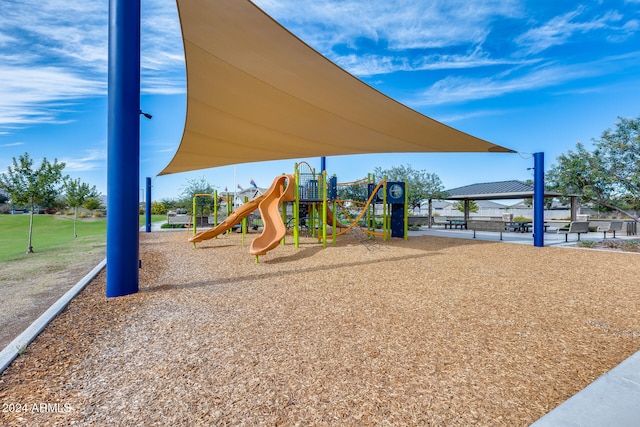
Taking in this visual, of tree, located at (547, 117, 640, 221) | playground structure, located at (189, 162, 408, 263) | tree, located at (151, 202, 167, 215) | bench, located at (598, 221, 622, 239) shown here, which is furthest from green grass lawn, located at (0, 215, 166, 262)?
tree, located at (151, 202, 167, 215)

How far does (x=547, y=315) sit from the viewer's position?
3.10m

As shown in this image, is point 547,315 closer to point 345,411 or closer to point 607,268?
point 345,411

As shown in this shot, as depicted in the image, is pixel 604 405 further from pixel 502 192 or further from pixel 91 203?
pixel 91 203

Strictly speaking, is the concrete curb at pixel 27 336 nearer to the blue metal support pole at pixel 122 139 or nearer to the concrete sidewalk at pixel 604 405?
the blue metal support pole at pixel 122 139

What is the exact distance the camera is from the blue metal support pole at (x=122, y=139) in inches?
142

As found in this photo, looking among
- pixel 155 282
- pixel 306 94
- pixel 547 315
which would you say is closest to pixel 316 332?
pixel 547 315

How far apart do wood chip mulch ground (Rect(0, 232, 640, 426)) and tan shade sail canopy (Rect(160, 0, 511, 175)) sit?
333 centimetres

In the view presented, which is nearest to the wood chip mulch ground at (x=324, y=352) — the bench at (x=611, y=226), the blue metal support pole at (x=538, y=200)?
the blue metal support pole at (x=538, y=200)

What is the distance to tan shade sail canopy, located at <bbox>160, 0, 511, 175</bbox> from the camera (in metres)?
3.99

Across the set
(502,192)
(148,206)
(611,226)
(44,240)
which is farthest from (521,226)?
(44,240)

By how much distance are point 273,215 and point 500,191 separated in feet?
46.0

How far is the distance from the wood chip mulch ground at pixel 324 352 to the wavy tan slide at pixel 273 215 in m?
1.67

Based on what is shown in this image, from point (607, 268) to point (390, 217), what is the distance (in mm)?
6134

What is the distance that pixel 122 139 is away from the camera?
3.66m
